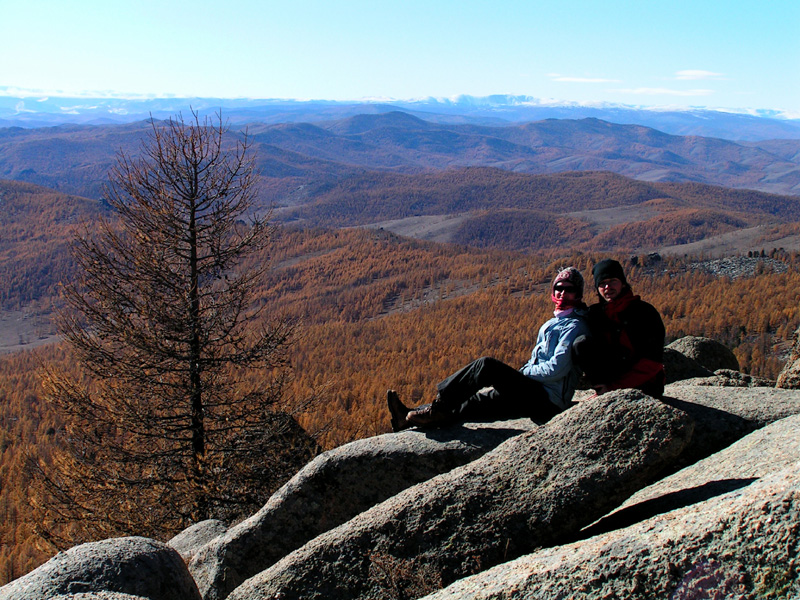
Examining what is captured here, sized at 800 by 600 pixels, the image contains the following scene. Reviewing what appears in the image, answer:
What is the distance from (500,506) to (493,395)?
192 cm

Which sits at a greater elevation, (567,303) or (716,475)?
(567,303)

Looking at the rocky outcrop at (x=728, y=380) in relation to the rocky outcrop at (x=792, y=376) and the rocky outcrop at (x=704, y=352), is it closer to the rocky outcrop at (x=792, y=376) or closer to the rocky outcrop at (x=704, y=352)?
the rocky outcrop at (x=792, y=376)

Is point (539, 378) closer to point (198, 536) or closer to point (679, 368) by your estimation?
point (679, 368)

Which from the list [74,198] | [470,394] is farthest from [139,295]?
[74,198]

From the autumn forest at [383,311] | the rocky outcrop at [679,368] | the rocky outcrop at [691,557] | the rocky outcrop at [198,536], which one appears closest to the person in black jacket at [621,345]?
the rocky outcrop at [691,557]

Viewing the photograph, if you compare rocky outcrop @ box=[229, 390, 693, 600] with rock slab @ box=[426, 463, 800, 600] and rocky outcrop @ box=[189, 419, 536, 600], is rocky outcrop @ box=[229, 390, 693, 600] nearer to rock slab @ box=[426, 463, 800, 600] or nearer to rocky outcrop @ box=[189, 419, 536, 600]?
rock slab @ box=[426, 463, 800, 600]

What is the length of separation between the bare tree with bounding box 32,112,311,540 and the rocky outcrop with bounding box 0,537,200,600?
234 inches

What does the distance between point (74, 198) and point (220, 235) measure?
172 metres

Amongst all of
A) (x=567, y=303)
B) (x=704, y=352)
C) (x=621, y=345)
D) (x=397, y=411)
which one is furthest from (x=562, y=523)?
(x=704, y=352)

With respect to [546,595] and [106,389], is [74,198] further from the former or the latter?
[546,595]

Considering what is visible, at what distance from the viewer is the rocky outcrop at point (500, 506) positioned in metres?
4.43

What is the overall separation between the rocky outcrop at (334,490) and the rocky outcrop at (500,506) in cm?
102

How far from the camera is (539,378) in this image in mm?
6242

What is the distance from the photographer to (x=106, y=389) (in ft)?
39.7
